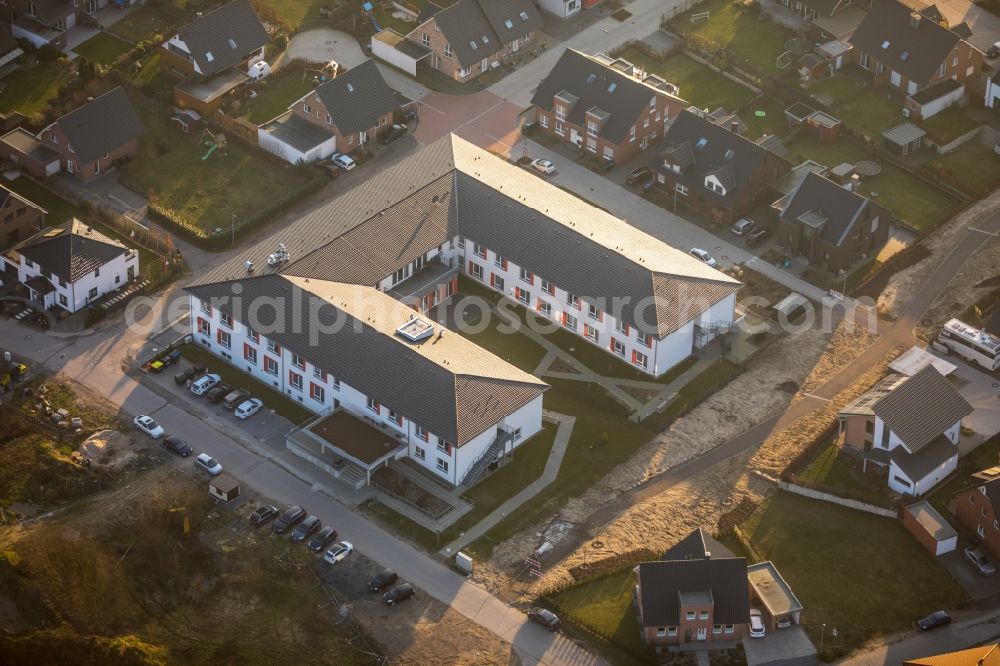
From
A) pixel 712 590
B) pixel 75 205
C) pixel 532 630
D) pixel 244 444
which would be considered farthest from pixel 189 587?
pixel 75 205

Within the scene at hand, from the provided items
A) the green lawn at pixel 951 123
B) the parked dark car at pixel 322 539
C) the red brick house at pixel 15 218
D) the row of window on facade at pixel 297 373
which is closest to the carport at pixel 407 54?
the red brick house at pixel 15 218

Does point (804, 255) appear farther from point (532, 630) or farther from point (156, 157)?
point (156, 157)

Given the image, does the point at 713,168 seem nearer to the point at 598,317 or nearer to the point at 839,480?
the point at 598,317

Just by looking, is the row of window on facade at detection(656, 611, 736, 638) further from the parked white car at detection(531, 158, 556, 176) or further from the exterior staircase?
the parked white car at detection(531, 158, 556, 176)

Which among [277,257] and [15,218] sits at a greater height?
[277,257]

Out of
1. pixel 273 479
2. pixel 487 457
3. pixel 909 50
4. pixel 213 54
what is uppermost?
pixel 909 50

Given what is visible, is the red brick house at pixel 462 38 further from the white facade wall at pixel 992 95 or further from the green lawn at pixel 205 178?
the white facade wall at pixel 992 95

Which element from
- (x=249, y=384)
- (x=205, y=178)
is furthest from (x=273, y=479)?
(x=205, y=178)
